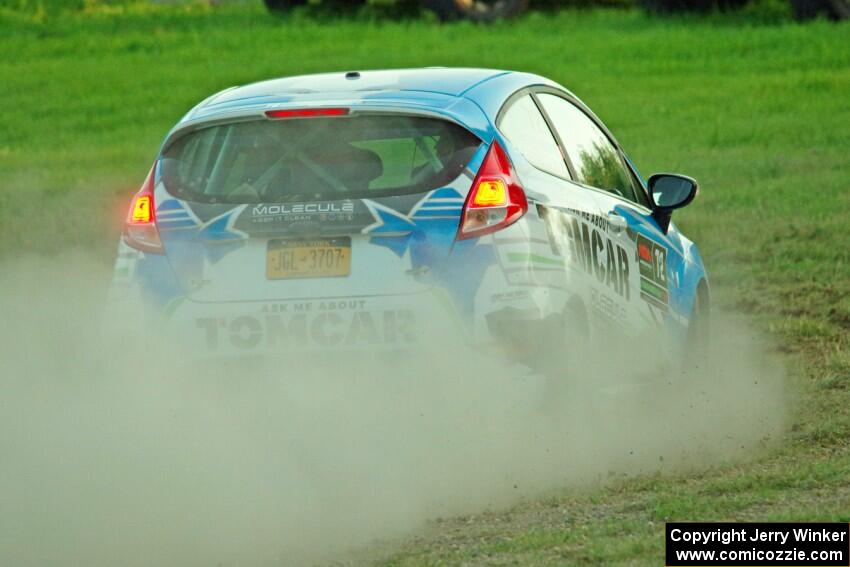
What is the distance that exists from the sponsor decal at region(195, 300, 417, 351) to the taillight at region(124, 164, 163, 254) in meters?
0.47

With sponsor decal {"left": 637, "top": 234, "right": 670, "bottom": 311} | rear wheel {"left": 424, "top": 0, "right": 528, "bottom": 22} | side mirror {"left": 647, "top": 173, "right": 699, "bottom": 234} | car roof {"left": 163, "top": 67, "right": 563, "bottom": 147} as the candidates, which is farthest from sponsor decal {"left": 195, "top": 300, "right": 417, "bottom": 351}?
rear wheel {"left": 424, "top": 0, "right": 528, "bottom": 22}

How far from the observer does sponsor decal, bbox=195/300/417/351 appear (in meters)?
6.63

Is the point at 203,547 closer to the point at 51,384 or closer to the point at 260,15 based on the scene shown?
the point at 51,384

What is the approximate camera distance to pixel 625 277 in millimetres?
7891

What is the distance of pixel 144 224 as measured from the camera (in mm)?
7059

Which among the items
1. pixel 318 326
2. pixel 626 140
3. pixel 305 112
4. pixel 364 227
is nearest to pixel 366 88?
pixel 305 112

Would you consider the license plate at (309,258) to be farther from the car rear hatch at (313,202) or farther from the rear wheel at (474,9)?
the rear wheel at (474,9)

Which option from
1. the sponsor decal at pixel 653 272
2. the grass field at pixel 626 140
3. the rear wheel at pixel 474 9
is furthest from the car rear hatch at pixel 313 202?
the rear wheel at pixel 474 9

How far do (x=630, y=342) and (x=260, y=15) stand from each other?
21.4 meters

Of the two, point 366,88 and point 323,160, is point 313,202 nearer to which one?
point 323,160

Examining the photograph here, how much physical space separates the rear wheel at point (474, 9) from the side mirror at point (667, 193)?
55.9 feet

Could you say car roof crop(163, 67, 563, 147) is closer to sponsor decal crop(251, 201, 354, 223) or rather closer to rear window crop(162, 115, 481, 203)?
rear window crop(162, 115, 481, 203)

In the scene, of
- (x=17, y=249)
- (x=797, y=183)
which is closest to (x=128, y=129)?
(x=17, y=249)

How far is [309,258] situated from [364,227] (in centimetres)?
23
